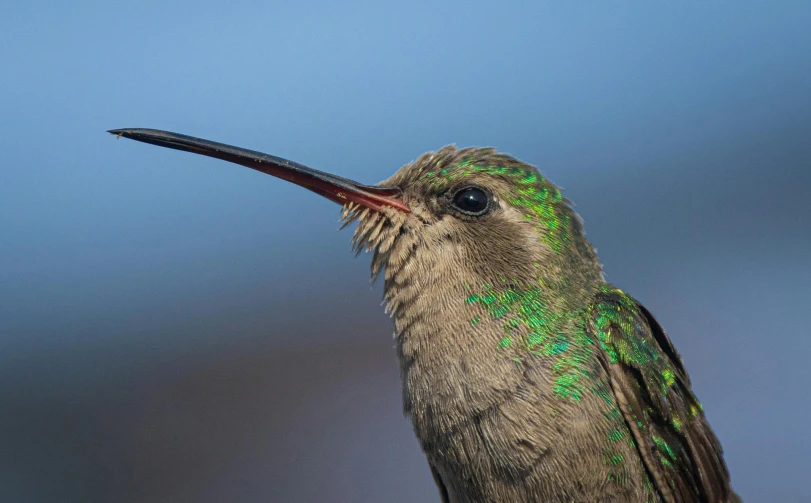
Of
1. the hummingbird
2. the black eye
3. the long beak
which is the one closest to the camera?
the hummingbird

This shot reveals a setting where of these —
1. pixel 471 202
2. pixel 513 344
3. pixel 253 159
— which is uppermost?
pixel 471 202

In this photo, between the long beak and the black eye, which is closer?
the long beak

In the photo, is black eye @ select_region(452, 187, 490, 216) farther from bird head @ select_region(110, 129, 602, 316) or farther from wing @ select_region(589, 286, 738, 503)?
wing @ select_region(589, 286, 738, 503)

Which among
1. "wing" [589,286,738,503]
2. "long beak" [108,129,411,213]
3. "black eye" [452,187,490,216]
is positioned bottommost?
"wing" [589,286,738,503]

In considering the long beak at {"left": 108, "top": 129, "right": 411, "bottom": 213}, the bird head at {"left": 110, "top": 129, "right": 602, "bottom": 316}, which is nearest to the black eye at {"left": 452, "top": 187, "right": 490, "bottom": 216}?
the bird head at {"left": 110, "top": 129, "right": 602, "bottom": 316}

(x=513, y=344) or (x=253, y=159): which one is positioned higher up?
(x=253, y=159)

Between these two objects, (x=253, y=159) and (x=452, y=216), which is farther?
(x=452, y=216)

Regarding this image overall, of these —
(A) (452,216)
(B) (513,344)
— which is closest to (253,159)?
(A) (452,216)

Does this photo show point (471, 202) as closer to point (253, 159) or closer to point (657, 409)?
point (253, 159)

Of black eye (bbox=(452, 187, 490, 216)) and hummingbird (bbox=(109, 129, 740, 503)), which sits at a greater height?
black eye (bbox=(452, 187, 490, 216))
